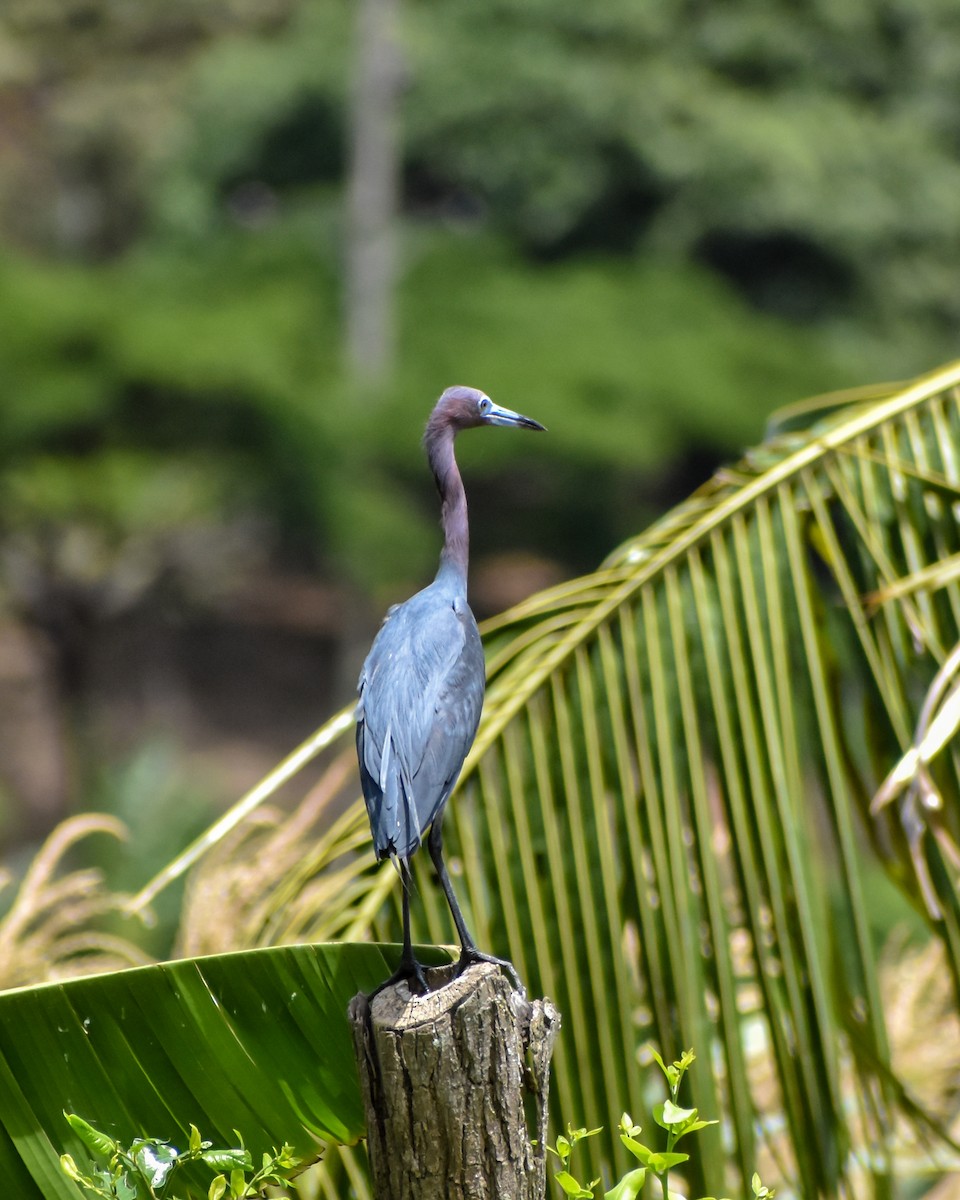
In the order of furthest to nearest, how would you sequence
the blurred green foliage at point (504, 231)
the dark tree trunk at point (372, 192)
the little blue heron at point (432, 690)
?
1. the dark tree trunk at point (372, 192)
2. the blurred green foliage at point (504, 231)
3. the little blue heron at point (432, 690)

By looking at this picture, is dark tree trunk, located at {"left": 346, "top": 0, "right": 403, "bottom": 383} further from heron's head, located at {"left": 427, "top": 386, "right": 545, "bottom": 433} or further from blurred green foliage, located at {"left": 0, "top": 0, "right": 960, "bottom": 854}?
heron's head, located at {"left": 427, "top": 386, "right": 545, "bottom": 433}

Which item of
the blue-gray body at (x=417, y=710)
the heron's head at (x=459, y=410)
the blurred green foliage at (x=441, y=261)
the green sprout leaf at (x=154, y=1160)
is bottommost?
the green sprout leaf at (x=154, y=1160)

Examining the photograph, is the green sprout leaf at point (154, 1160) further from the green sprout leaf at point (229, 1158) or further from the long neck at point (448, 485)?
the long neck at point (448, 485)

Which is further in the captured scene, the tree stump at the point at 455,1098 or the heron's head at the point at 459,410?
the heron's head at the point at 459,410

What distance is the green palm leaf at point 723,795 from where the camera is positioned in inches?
76.4

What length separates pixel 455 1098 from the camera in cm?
136

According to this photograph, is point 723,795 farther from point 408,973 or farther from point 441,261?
point 441,261

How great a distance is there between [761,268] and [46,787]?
1052cm

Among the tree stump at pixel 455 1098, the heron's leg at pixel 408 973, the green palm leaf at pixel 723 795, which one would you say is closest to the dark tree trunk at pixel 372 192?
the green palm leaf at pixel 723 795

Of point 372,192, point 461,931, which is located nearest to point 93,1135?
point 461,931

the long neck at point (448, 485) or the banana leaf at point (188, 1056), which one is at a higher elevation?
the long neck at point (448, 485)

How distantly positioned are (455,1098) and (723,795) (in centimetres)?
83

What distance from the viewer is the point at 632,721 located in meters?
2.08

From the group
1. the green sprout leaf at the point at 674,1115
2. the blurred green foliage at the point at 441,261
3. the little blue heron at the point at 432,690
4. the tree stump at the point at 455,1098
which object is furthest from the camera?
the blurred green foliage at the point at 441,261
